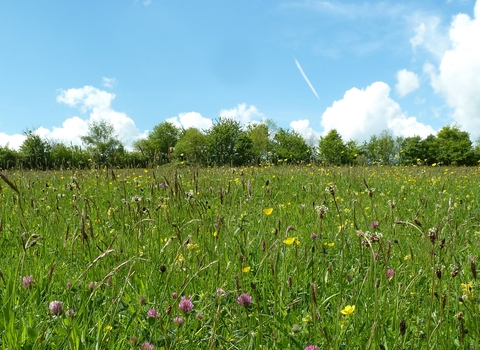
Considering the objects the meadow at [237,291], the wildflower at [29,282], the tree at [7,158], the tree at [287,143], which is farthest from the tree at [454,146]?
the wildflower at [29,282]

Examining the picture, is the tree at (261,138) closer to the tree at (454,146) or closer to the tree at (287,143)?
the tree at (287,143)

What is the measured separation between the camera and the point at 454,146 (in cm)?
5644

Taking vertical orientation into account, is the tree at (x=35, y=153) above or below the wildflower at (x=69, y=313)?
above

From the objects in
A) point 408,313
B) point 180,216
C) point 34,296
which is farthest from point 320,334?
point 180,216

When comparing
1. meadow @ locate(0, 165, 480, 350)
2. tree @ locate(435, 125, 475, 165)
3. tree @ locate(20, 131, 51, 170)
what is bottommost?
meadow @ locate(0, 165, 480, 350)

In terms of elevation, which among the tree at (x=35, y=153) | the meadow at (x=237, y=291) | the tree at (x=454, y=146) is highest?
the tree at (x=454, y=146)

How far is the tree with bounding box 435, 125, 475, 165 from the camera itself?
5425 cm

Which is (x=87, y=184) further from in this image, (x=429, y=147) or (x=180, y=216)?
(x=429, y=147)

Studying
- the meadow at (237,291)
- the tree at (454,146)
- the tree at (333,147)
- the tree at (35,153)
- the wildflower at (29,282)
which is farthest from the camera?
the tree at (454,146)

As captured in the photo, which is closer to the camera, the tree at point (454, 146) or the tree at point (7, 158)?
the tree at point (7, 158)

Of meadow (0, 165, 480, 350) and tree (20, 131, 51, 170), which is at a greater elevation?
tree (20, 131, 51, 170)

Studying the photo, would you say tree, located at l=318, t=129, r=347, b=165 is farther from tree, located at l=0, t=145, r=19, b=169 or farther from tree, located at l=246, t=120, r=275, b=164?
tree, located at l=0, t=145, r=19, b=169

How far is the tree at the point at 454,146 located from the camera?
54.2 m

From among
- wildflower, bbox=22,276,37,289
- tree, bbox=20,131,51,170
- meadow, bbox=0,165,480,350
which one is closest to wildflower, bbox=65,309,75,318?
meadow, bbox=0,165,480,350
